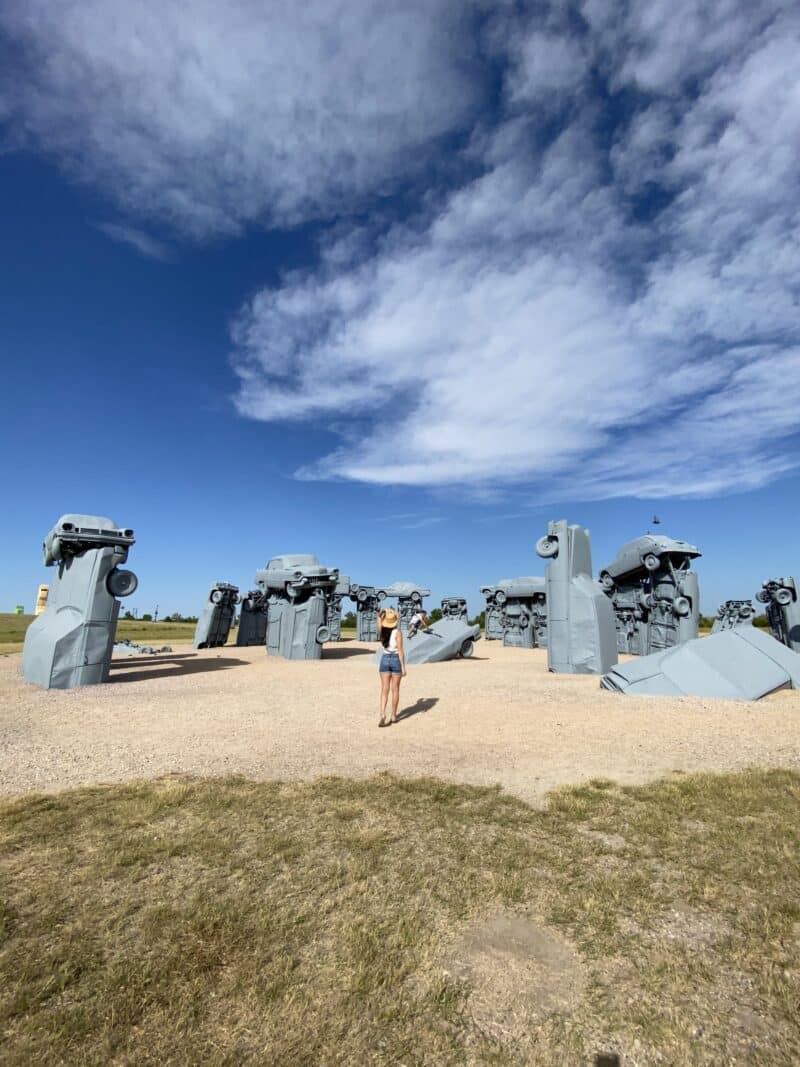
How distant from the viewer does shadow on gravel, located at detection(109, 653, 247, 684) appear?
13.8 meters

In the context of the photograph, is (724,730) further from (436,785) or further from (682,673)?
(436,785)

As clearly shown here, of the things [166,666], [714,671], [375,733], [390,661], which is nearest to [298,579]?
[166,666]

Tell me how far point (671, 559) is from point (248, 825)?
20.6 meters

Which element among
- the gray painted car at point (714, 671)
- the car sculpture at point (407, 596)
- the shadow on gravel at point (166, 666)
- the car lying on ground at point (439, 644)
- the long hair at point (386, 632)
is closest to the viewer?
the long hair at point (386, 632)

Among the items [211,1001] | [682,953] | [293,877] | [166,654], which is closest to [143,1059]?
[211,1001]

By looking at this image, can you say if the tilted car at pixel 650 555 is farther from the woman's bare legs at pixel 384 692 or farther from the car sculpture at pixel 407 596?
the woman's bare legs at pixel 384 692

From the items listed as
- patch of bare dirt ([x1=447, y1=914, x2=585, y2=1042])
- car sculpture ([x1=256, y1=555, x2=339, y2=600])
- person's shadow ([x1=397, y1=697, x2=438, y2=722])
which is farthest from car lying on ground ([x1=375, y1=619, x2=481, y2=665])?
patch of bare dirt ([x1=447, y1=914, x2=585, y2=1042])

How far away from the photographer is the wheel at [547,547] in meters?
15.2

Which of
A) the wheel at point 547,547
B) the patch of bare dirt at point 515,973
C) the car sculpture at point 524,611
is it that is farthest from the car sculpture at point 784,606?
the patch of bare dirt at point 515,973

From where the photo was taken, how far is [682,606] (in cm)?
1988

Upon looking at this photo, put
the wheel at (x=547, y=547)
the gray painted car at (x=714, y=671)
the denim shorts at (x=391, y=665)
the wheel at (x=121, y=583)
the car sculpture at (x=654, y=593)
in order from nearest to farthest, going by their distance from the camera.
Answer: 1. the denim shorts at (x=391, y=665)
2. the gray painted car at (x=714, y=671)
3. the wheel at (x=121, y=583)
4. the wheel at (x=547, y=547)
5. the car sculpture at (x=654, y=593)

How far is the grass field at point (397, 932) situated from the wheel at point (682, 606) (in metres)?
16.9

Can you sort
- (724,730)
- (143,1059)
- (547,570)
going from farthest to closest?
(547,570) < (724,730) < (143,1059)

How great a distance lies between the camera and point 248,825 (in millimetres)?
4195
